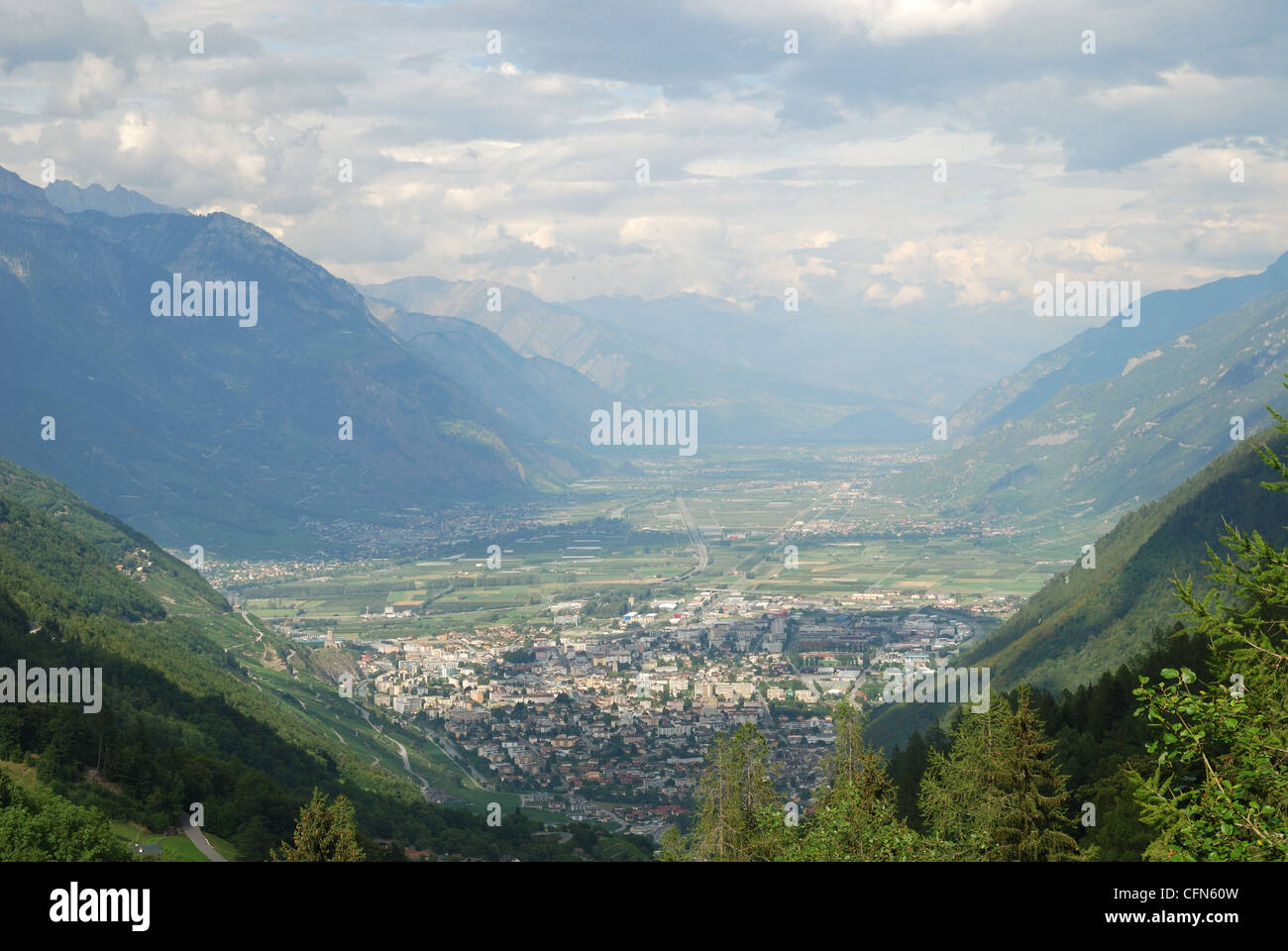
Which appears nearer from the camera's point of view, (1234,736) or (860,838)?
(1234,736)

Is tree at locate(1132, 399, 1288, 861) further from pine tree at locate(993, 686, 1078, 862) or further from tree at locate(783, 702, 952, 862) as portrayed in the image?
pine tree at locate(993, 686, 1078, 862)

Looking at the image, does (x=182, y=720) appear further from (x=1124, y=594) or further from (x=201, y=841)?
(x=1124, y=594)

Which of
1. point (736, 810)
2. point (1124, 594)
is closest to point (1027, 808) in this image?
point (736, 810)

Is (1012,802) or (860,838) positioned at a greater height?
(860,838)

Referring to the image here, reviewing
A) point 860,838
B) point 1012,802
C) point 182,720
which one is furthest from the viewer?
point 182,720

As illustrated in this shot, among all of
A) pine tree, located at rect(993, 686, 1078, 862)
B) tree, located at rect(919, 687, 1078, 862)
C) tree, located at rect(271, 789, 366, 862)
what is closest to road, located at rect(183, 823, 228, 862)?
tree, located at rect(271, 789, 366, 862)
